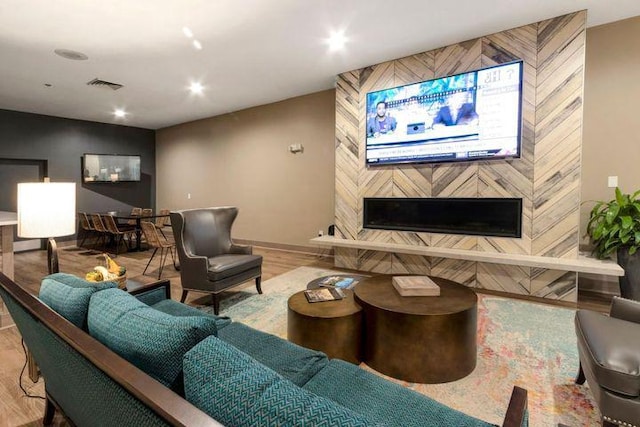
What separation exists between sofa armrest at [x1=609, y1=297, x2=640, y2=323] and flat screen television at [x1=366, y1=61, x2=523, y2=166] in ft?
6.69

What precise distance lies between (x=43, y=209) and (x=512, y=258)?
4.14 metres

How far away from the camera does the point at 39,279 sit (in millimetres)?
4289

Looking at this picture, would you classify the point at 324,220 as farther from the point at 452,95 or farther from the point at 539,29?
the point at 539,29

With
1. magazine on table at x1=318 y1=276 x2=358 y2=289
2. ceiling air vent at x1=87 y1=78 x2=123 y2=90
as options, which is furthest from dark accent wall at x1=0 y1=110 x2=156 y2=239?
magazine on table at x1=318 y1=276 x2=358 y2=289

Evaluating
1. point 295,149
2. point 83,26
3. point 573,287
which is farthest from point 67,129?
point 573,287

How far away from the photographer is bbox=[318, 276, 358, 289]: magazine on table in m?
2.65

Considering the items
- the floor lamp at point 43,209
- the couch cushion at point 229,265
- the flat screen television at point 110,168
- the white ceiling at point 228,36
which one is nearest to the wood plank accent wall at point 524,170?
the white ceiling at point 228,36

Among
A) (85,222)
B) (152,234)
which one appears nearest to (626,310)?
(152,234)

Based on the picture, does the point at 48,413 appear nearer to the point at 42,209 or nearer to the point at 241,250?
the point at 42,209

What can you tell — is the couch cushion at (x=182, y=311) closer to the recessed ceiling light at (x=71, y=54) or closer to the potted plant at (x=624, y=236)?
the potted plant at (x=624, y=236)

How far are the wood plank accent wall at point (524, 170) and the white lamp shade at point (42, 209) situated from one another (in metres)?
3.52

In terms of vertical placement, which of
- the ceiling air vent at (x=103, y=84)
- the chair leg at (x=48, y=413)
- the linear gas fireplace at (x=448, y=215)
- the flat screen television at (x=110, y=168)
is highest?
the ceiling air vent at (x=103, y=84)

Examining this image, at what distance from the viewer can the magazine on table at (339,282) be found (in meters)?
2.65

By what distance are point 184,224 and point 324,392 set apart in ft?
8.45
